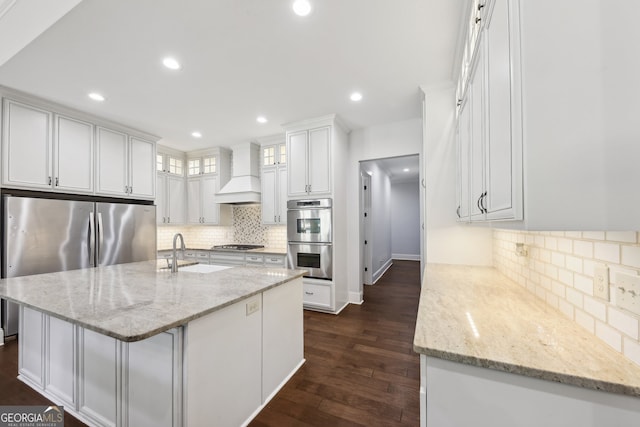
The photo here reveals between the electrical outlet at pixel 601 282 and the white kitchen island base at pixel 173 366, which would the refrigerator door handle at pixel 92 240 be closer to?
the white kitchen island base at pixel 173 366

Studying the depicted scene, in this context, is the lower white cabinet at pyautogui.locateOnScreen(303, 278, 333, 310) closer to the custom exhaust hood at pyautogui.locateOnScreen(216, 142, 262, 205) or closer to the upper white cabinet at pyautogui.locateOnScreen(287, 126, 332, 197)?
the upper white cabinet at pyautogui.locateOnScreen(287, 126, 332, 197)

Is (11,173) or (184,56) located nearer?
(184,56)

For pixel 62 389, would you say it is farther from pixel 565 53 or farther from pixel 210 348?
pixel 565 53

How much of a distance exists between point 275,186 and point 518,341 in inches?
146

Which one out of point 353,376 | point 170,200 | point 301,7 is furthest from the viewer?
point 170,200

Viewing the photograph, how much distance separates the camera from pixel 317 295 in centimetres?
346

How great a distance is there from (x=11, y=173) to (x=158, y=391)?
311 cm

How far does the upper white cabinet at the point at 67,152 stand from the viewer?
263 cm

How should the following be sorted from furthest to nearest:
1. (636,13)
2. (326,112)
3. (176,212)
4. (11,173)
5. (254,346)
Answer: (176,212), (326,112), (11,173), (254,346), (636,13)

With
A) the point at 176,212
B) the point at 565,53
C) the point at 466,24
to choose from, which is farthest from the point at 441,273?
the point at 176,212

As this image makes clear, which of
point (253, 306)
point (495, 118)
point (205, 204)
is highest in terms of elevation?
point (495, 118)

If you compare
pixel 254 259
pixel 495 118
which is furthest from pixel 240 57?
pixel 254 259

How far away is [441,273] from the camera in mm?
2029

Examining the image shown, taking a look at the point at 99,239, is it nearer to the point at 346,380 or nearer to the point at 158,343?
the point at 158,343
